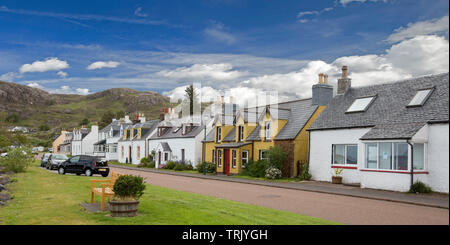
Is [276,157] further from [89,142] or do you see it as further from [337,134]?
[89,142]

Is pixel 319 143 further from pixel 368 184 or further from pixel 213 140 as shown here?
pixel 213 140

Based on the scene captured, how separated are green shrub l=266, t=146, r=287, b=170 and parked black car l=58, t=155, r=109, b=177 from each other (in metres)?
14.6

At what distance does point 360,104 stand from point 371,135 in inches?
241

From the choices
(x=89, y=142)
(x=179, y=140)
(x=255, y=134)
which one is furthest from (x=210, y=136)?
(x=89, y=142)

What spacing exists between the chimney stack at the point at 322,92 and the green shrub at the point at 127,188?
22968 millimetres

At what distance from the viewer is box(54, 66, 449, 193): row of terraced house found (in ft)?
50.4

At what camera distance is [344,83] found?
3042 cm

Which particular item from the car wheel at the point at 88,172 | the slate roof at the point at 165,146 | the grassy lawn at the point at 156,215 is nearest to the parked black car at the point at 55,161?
the car wheel at the point at 88,172

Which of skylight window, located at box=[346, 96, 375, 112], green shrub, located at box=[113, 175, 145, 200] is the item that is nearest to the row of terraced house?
skylight window, located at box=[346, 96, 375, 112]

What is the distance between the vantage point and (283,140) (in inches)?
1225


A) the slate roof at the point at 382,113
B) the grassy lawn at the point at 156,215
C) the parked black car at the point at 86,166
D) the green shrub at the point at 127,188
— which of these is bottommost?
the parked black car at the point at 86,166

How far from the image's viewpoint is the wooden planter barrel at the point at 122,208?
428 inches

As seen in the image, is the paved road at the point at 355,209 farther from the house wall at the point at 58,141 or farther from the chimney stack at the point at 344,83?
the house wall at the point at 58,141

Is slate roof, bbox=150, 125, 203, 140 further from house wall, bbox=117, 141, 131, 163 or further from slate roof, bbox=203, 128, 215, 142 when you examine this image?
house wall, bbox=117, 141, 131, 163
